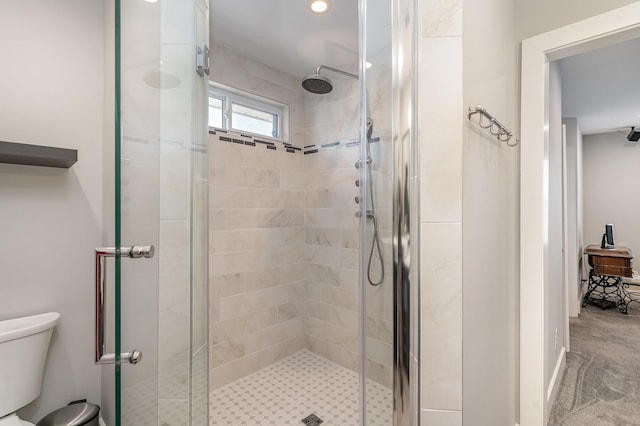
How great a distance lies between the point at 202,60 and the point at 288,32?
4.83 feet

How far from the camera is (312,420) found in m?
1.85

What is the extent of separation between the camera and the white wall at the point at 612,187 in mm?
4742

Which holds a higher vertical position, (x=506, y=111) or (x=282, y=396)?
(x=506, y=111)

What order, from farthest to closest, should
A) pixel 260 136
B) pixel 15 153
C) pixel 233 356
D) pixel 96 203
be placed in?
pixel 260 136, pixel 233 356, pixel 96 203, pixel 15 153

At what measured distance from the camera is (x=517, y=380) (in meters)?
1.56

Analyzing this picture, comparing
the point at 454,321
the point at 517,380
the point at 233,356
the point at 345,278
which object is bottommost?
the point at 233,356

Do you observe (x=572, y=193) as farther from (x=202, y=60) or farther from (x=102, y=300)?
(x=102, y=300)

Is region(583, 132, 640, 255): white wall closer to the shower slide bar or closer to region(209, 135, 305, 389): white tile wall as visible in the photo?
the shower slide bar

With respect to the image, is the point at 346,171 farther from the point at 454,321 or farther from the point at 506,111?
the point at 454,321

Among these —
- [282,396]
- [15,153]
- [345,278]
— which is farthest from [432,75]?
[282,396]

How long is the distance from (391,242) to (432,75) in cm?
57

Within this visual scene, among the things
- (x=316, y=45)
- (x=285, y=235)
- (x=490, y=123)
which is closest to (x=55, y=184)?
(x=285, y=235)

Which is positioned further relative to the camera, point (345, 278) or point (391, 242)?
point (345, 278)

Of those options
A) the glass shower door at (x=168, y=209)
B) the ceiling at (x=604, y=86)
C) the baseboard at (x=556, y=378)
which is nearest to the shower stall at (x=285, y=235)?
the glass shower door at (x=168, y=209)
